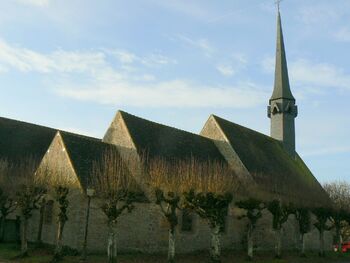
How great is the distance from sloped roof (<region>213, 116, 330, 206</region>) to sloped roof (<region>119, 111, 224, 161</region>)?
201 cm

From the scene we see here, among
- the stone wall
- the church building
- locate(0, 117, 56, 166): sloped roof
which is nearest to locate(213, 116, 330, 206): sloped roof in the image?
the church building

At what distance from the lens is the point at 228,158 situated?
102ft

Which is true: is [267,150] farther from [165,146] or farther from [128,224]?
[128,224]

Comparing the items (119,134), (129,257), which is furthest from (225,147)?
(129,257)

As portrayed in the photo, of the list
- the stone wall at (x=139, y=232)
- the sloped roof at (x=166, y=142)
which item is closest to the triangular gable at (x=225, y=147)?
the sloped roof at (x=166, y=142)

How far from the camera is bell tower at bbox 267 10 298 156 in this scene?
41.4 metres

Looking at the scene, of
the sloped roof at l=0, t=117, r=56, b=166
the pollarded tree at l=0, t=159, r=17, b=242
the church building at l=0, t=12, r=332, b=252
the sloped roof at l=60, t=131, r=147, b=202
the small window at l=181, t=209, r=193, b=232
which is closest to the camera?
the sloped roof at l=60, t=131, r=147, b=202

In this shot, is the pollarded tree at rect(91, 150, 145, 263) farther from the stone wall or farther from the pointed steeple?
the pointed steeple

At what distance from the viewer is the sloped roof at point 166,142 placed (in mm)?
26688

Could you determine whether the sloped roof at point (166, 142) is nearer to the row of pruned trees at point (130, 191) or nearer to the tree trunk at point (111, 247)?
the row of pruned trees at point (130, 191)

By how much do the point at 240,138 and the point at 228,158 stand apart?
3.15m

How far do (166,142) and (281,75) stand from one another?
19391 millimetres

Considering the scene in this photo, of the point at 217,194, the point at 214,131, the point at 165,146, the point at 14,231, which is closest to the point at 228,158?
the point at 214,131

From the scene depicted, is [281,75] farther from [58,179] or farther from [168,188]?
[58,179]
